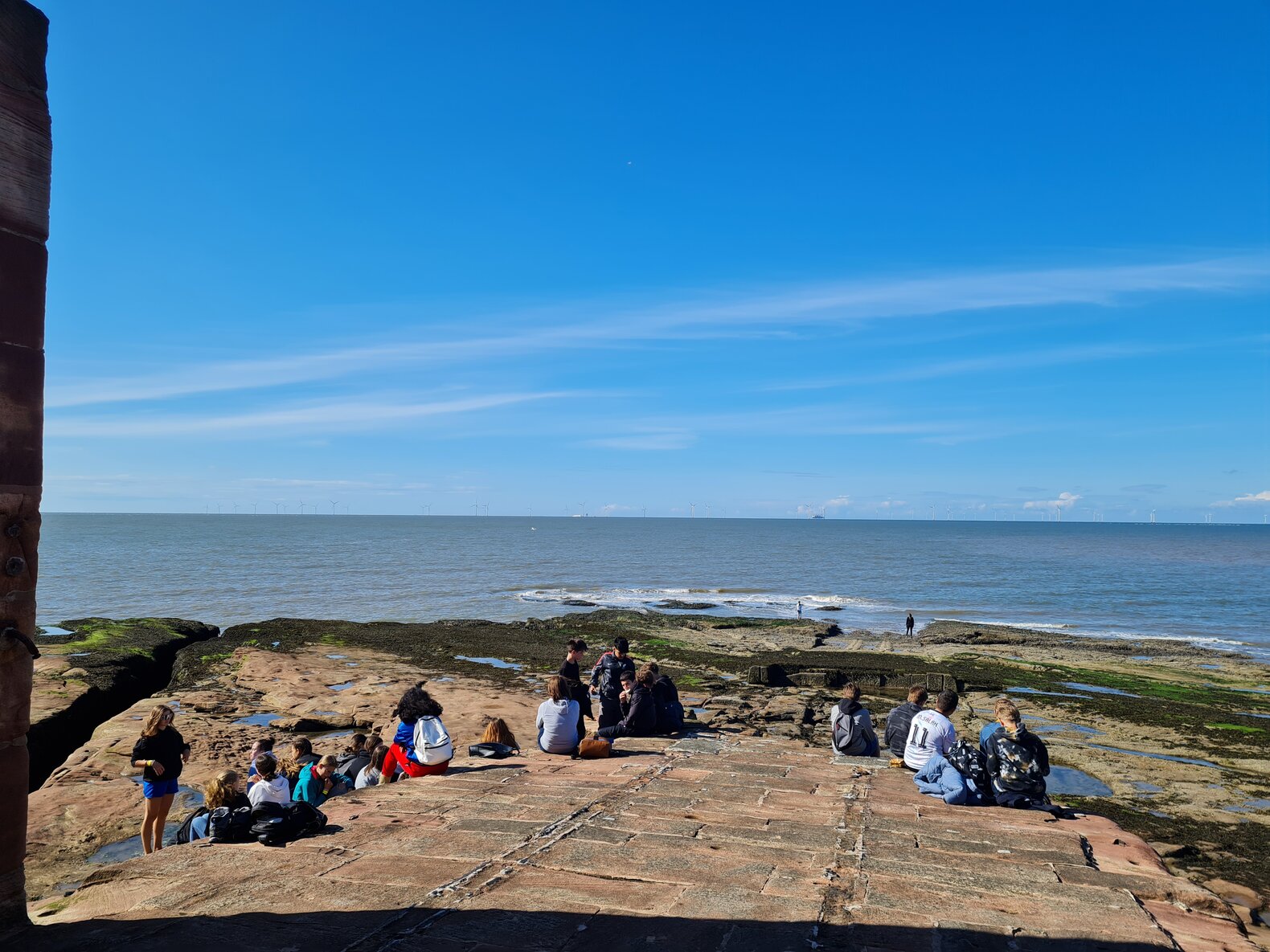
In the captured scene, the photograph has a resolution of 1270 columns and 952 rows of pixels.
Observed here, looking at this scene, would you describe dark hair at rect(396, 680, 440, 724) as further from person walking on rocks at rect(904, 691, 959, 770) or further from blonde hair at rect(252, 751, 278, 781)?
person walking on rocks at rect(904, 691, 959, 770)

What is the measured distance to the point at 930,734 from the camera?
9.94 m

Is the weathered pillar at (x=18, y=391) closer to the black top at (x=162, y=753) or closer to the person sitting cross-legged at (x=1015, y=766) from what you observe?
the black top at (x=162, y=753)

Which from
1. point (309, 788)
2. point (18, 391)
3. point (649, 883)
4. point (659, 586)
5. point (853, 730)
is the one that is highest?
point (18, 391)

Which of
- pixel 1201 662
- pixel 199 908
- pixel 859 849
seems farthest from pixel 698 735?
pixel 1201 662

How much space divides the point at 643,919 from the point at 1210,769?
1515 centimetres

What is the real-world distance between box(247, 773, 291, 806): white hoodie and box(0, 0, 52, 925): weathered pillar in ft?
9.74

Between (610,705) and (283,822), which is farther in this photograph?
(610,705)

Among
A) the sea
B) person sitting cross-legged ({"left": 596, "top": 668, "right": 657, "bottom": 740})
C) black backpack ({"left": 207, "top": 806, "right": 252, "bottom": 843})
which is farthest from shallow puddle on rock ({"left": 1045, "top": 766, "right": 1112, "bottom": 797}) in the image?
the sea

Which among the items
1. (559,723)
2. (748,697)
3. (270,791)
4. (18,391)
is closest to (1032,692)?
(748,697)

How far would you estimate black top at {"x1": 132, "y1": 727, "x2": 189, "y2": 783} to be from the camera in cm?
898

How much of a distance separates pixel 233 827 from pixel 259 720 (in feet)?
37.8

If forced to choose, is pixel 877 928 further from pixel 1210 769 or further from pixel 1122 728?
pixel 1122 728

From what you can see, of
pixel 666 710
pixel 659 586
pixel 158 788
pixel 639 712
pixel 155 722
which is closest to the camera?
pixel 155 722

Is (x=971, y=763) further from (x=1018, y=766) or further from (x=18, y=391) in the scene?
(x=18, y=391)
